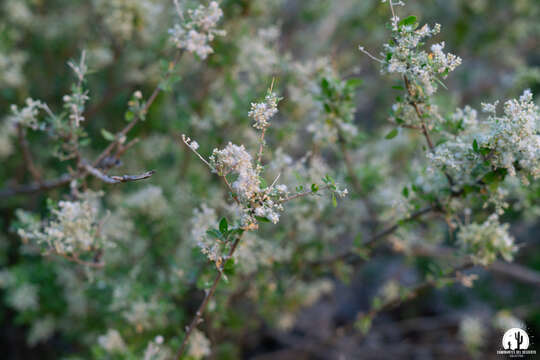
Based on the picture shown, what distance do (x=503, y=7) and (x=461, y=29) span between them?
0.59 m

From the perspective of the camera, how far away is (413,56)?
1.45m

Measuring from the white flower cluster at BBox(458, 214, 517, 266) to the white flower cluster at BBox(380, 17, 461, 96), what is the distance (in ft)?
2.45

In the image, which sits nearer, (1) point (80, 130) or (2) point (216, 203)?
(1) point (80, 130)

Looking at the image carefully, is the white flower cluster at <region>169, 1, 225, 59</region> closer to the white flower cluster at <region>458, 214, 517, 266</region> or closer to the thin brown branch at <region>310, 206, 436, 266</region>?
the thin brown branch at <region>310, 206, 436, 266</region>

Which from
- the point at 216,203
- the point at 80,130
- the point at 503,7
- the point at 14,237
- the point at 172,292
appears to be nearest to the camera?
the point at 80,130

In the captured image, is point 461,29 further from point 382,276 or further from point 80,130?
point 80,130

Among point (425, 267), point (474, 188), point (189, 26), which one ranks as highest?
point (425, 267)

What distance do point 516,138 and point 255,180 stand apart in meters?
0.92

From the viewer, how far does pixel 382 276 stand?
4.53 meters

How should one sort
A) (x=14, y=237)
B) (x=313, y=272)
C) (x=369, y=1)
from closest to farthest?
(x=313, y=272) → (x=14, y=237) → (x=369, y=1)

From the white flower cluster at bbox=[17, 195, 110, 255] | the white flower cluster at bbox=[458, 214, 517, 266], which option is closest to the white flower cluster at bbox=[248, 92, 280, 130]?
the white flower cluster at bbox=[17, 195, 110, 255]

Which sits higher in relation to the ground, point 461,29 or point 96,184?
point 461,29

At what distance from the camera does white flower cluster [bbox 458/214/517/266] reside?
182cm

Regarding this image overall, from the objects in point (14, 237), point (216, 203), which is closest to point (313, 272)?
point (216, 203)
